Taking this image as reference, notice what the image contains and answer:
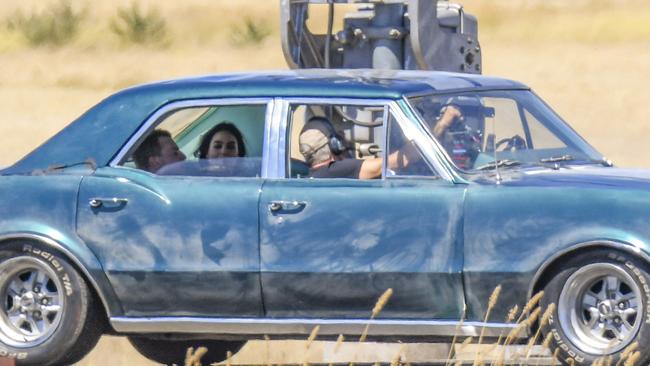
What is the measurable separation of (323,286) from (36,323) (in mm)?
1391

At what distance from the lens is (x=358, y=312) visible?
330 inches

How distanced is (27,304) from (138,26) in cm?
3631

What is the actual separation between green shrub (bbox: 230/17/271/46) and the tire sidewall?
32.8m

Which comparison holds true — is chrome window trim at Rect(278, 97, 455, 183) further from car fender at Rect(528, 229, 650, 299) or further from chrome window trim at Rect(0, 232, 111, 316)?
chrome window trim at Rect(0, 232, 111, 316)

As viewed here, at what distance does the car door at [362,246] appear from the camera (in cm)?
823

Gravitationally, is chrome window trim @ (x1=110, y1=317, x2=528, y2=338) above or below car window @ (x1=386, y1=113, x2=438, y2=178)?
below

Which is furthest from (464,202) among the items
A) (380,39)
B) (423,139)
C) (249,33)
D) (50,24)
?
(50,24)

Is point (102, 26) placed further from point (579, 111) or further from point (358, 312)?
point (358, 312)

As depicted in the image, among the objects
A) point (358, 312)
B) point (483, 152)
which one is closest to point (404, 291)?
point (358, 312)

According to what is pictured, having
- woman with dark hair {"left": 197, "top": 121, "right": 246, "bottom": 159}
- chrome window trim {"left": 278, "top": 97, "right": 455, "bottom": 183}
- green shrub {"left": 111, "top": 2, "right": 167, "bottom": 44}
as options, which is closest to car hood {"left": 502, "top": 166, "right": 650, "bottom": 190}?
chrome window trim {"left": 278, "top": 97, "right": 455, "bottom": 183}

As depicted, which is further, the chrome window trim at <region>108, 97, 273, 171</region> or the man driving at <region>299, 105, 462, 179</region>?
the chrome window trim at <region>108, 97, 273, 171</region>

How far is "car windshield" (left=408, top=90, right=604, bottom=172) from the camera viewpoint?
8.62 m

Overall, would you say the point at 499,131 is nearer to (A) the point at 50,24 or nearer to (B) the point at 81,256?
(B) the point at 81,256

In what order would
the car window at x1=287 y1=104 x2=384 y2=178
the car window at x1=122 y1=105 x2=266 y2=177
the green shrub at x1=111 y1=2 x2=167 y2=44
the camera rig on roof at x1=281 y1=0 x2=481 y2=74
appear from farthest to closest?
1. the green shrub at x1=111 y1=2 x2=167 y2=44
2. the camera rig on roof at x1=281 y1=0 x2=481 y2=74
3. the car window at x1=122 y1=105 x2=266 y2=177
4. the car window at x1=287 y1=104 x2=384 y2=178
